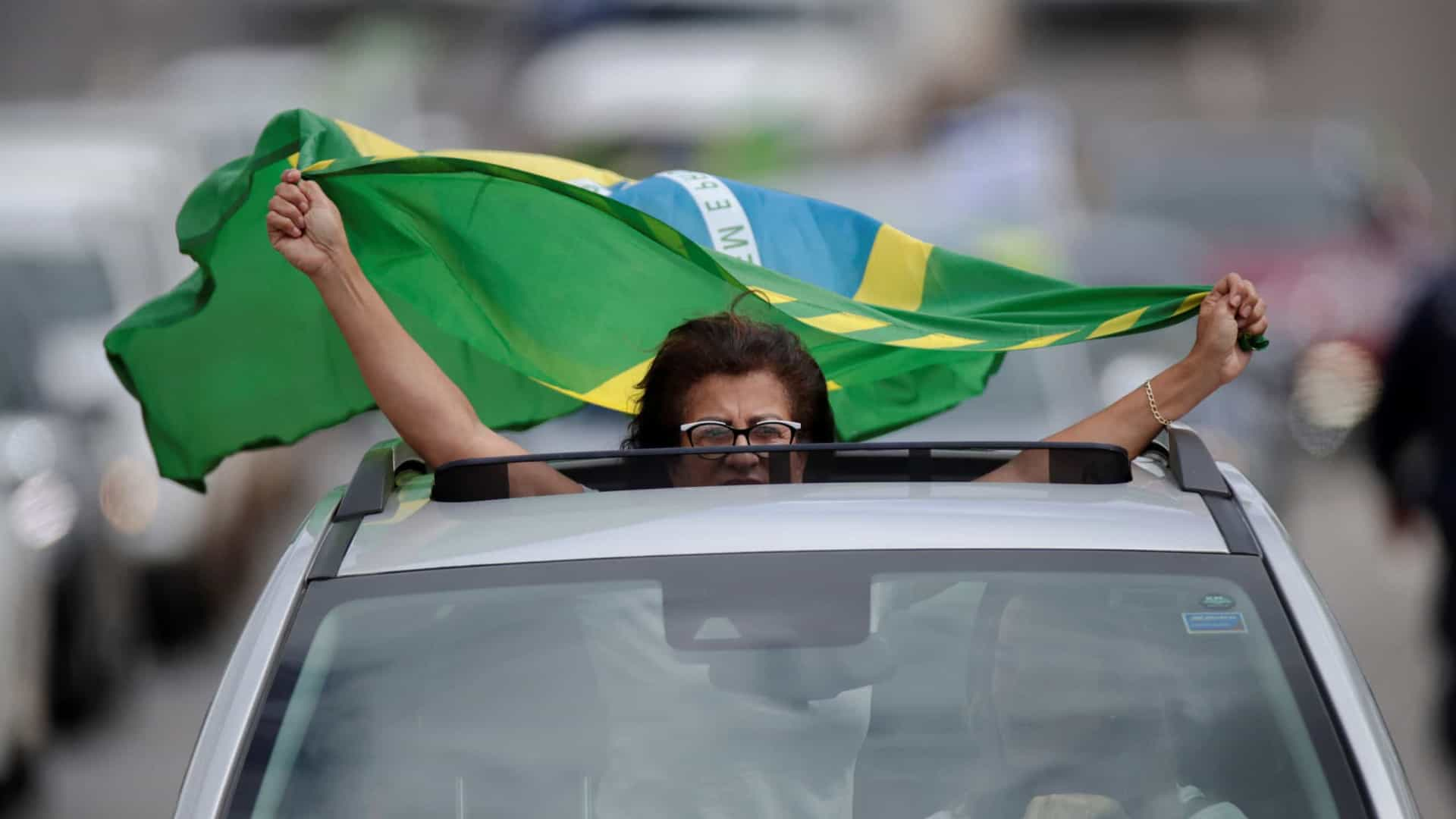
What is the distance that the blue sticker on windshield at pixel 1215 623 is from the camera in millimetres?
3160

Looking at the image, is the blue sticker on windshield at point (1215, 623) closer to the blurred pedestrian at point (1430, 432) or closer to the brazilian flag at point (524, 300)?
the brazilian flag at point (524, 300)

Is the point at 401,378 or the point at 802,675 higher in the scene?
the point at 401,378

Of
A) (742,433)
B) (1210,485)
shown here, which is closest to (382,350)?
Result: (742,433)

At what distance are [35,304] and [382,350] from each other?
5.65 meters

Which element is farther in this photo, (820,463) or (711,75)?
(711,75)

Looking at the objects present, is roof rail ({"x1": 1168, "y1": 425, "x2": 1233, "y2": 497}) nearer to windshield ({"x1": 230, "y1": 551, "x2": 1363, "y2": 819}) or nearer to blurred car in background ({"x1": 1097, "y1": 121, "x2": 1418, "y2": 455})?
windshield ({"x1": 230, "y1": 551, "x2": 1363, "y2": 819})

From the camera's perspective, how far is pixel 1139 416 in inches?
163

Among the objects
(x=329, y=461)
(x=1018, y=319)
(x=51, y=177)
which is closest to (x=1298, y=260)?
(x=329, y=461)

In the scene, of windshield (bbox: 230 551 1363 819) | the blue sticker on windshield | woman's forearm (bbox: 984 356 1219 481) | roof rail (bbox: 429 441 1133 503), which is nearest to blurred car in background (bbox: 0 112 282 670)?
roof rail (bbox: 429 441 1133 503)

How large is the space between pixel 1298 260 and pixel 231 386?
11.9m

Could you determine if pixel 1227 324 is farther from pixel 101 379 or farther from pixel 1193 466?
pixel 101 379

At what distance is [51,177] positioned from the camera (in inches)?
417

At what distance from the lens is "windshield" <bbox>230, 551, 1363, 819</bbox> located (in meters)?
3.04

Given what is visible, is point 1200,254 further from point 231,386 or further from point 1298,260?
point 231,386
